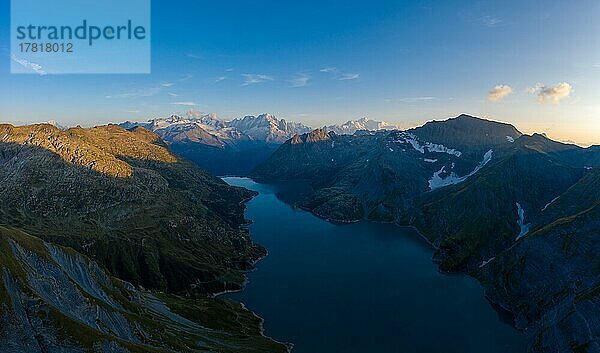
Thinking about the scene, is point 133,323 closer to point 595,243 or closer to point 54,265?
point 54,265

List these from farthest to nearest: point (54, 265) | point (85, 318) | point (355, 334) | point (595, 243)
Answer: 1. point (595, 243)
2. point (355, 334)
3. point (54, 265)
4. point (85, 318)

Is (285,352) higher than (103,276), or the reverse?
(103,276)

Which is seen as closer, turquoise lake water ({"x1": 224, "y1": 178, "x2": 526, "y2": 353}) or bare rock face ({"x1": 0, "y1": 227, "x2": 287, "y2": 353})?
bare rock face ({"x1": 0, "y1": 227, "x2": 287, "y2": 353})

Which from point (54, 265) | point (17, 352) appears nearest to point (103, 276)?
point (54, 265)

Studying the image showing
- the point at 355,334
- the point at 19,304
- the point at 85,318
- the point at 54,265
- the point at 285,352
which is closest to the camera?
the point at 19,304

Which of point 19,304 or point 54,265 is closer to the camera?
point 19,304

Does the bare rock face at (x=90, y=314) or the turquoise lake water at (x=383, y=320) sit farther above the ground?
the bare rock face at (x=90, y=314)

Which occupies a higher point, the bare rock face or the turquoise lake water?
the bare rock face

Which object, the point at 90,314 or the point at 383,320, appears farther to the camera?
the point at 383,320

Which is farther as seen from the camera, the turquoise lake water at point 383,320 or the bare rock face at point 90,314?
the turquoise lake water at point 383,320

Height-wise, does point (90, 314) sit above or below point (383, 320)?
above

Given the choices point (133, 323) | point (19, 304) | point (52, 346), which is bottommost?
point (133, 323)
